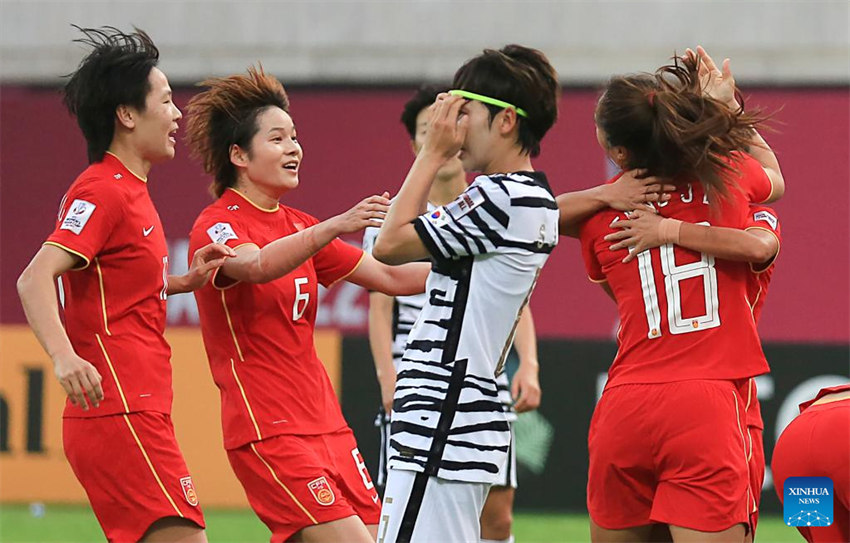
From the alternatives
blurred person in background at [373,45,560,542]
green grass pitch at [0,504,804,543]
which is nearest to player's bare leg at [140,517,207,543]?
blurred person in background at [373,45,560,542]

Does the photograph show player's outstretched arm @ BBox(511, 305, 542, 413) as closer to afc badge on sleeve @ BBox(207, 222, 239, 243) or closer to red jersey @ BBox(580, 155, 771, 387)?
afc badge on sleeve @ BBox(207, 222, 239, 243)

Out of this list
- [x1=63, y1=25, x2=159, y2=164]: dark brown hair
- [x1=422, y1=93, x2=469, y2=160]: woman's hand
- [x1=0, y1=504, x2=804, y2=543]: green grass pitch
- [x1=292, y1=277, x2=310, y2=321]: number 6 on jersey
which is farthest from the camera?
[x1=0, y1=504, x2=804, y2=543]: green grass pitch

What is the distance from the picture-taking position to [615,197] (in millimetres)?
4270

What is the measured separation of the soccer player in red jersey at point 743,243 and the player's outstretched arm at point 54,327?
1.75 metres

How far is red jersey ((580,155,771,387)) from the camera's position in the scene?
407 cm

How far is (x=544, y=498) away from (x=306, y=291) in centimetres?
521

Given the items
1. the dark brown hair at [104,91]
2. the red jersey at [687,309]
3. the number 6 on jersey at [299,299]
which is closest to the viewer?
the red jersey at [687,309]

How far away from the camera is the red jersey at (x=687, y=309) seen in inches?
160

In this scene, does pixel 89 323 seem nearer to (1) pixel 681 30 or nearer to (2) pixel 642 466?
(2) pixel 642 466

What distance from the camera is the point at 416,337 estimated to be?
3832 mm

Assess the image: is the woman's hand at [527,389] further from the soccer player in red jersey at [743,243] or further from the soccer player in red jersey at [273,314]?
the soccer player in red jersey at [743,243]

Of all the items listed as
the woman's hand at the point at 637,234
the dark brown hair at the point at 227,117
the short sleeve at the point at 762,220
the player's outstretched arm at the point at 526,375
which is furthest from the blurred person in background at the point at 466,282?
the player's outstretched arm at the point at 526,375

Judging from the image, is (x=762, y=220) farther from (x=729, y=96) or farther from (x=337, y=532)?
(x=337, y=532)

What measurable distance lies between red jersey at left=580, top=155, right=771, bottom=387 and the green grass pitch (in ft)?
14.8
